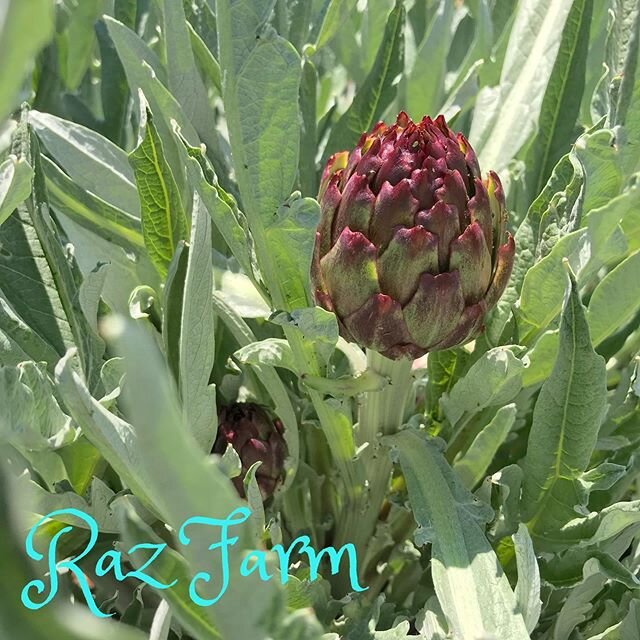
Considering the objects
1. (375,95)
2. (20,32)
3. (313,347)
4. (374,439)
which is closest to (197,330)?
(313,347)

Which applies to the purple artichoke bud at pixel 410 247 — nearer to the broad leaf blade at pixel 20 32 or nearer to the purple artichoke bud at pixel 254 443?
the purple artichoke bud at pixel 254 443

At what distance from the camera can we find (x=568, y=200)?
0.63m

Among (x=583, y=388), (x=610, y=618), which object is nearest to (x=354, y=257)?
(x=583, y=388)

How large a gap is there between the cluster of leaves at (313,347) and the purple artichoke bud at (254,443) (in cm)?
2

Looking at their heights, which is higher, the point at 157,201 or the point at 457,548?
the point at 157,201

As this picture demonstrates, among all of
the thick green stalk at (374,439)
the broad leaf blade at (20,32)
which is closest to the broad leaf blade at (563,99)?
the thick green stalk at (374,439)

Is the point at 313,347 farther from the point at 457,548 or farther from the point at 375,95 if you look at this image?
the point at 375,95

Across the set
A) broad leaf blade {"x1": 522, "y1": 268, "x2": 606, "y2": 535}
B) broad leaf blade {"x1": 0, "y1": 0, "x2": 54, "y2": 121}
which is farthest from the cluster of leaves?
broad leaf blade {"x1": 0, "y1": 0, "x2": 54, "y2": 121}

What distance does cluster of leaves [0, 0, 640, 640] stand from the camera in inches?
21.3

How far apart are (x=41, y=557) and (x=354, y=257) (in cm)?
25

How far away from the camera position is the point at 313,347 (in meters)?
0.59

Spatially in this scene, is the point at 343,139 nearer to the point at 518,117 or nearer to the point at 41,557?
the point at 518,117

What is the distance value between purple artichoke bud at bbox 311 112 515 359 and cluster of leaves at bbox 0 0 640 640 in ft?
0.08

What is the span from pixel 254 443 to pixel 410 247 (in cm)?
19
